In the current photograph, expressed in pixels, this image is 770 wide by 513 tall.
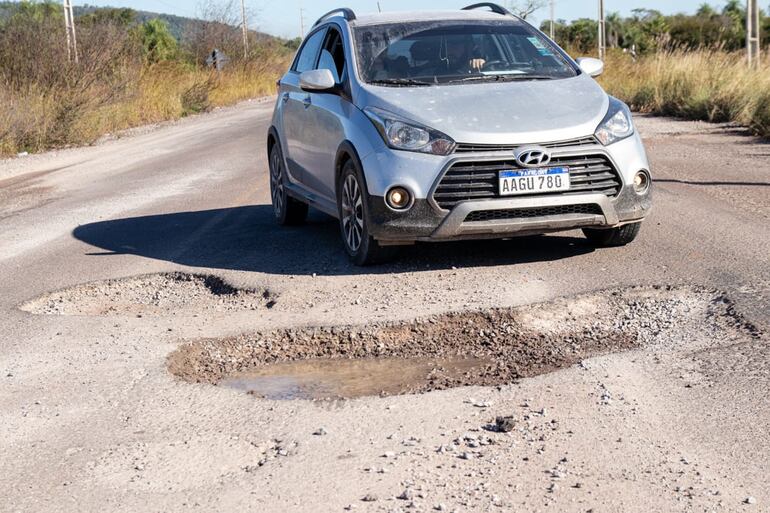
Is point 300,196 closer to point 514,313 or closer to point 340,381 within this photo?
point 514,313

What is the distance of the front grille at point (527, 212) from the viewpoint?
7.16 m

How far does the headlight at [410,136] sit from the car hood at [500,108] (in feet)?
0.14

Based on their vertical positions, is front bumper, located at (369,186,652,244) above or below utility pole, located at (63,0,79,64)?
below

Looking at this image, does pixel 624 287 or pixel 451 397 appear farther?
pixel 624 287

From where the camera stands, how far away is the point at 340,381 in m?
5.38

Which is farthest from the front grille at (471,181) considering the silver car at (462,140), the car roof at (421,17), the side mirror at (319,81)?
the car roof at (421,17)

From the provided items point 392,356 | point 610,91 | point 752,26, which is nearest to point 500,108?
point 392,356

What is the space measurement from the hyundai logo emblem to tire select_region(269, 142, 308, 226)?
9.46ft

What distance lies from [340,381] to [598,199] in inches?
103

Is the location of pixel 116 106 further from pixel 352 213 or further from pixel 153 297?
pixel 153 297

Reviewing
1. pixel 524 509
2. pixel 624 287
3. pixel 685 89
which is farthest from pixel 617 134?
pixel 685 89

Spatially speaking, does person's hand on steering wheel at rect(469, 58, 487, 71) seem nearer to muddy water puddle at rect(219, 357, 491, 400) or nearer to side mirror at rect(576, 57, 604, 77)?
side mirror at rect(576, 57, 604, 77)

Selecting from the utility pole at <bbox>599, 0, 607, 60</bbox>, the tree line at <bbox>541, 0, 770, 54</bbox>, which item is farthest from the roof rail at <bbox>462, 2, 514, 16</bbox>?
the tree line at <bbox>541, 0, 770, 54</bbox>

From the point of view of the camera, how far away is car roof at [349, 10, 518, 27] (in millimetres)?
8547
